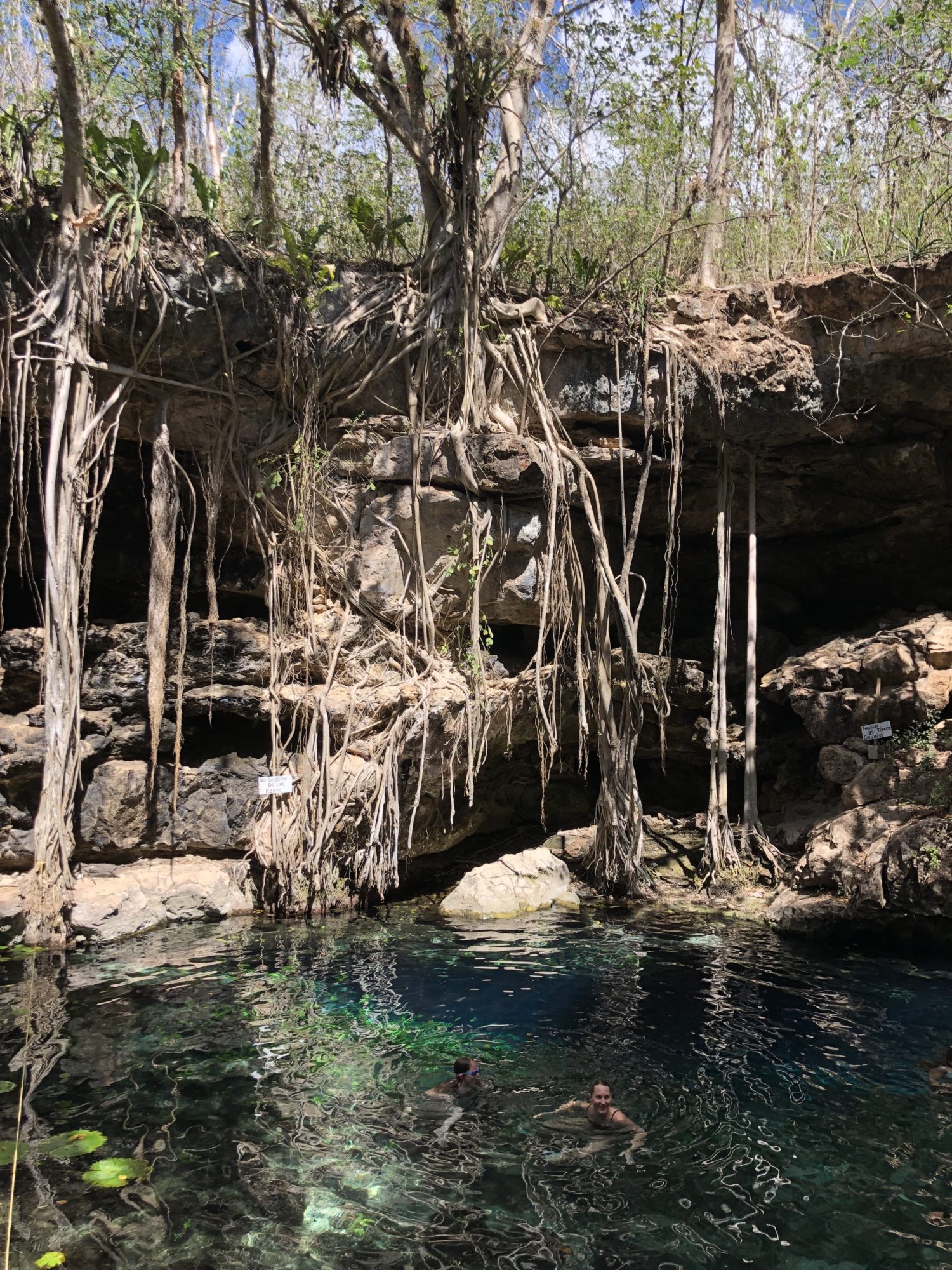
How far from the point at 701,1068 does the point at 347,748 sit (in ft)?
13.0

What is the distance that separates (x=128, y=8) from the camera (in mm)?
7996

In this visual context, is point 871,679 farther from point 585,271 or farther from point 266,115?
point 266,115

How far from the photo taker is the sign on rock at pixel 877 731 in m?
7.38

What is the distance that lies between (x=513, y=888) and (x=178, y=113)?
7.86 metres

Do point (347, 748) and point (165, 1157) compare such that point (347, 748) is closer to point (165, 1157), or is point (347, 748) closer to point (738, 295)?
point (165, 1157)

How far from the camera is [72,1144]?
10.8ft

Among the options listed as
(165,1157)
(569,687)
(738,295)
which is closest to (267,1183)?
(165,1157)

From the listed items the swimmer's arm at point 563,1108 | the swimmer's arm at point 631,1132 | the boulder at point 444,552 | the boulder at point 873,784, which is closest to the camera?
the swimmer's arm at point 631,1132

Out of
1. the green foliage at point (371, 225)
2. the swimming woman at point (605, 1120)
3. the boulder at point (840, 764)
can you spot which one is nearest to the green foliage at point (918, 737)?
the boulder at point (840, 764)

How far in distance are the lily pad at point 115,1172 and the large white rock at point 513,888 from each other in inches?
176

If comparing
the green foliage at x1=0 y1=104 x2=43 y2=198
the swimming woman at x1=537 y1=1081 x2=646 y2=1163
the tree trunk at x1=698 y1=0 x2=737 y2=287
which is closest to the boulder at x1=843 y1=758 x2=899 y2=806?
the swimming woman at x1=537 y1=1081 x2=646 y2=1163

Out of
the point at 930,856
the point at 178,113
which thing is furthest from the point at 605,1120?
the point at 178,113

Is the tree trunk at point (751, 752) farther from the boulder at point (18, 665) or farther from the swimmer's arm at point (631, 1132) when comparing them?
the boulder at point (18, 665)

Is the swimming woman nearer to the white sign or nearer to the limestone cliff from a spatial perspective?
the limestone cliff
